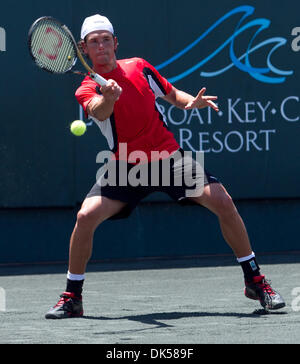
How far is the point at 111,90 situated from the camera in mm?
5242

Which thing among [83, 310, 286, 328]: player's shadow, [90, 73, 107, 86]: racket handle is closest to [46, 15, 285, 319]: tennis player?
[83, 310, 286, 328]: player's shadow

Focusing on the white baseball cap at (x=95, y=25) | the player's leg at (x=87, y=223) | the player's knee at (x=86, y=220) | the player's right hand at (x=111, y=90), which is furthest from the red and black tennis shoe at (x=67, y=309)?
the white baseball cap at (x=95, y=25)

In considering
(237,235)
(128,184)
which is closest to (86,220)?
(128,184)

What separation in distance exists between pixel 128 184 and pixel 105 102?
649mm

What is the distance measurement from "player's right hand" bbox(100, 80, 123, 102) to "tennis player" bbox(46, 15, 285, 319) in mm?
418

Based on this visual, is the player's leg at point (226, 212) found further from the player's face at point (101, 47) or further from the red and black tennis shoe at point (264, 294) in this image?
the player's face at point (101, 47)

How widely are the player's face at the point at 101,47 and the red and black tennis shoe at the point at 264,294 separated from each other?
61.1 inches

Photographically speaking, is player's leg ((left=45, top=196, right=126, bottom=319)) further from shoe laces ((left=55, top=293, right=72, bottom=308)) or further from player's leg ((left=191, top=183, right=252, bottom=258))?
player's leg ((left=191, top=183, right=252, bottom=258))

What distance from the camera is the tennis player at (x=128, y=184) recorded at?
227 inches

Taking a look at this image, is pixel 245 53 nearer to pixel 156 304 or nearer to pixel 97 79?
pixel 156 304

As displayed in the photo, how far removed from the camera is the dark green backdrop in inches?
354

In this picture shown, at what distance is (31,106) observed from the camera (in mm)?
9016
